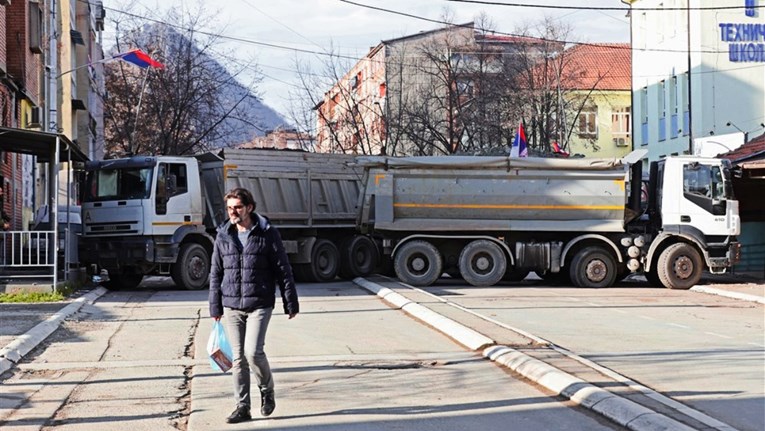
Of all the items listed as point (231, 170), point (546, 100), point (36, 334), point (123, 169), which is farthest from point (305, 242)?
point (546, 100)

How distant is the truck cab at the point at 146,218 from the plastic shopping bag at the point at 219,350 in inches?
552

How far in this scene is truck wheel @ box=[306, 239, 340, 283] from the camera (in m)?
25.9

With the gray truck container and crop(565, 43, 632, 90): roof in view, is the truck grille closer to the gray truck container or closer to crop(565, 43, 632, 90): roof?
the gray truck container

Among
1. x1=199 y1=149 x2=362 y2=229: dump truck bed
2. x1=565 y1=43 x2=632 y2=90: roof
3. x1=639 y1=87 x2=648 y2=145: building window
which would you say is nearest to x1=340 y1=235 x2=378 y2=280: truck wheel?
x1=199 y1=149 x2=362 y2=229: dump truck bed

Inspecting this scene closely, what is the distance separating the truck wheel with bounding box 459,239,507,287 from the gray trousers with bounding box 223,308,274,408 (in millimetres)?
15899

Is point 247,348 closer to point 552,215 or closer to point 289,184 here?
point 552,215

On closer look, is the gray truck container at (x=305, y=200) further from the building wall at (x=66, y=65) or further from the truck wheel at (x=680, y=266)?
the building wall at (x=66, y=65)

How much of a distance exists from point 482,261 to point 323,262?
4.33 metres

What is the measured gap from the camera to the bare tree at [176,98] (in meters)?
40.6

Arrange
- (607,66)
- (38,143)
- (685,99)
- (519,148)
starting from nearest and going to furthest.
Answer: (38,143) → (519,148) → (685,99) → (607,66)

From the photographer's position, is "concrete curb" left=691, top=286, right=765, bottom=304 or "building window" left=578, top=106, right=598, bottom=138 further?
"building window" left=578, top=106, right=598, bottom=138

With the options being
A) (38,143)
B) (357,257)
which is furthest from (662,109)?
(38,143)

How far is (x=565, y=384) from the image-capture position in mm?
9562

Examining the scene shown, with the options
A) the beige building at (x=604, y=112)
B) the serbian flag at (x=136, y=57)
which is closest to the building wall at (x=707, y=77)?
the beige building at (x=604, y=112)
